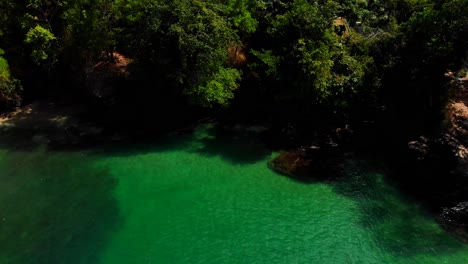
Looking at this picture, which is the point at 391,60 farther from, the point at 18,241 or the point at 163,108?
the point at 18,241

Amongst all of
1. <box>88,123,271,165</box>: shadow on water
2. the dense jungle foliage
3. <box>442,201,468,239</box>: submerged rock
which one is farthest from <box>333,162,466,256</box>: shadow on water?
<box>88,123,271,165</box>: shadow on water

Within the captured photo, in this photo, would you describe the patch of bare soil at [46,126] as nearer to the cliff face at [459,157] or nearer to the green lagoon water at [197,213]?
the green lagoon water at [197,213]

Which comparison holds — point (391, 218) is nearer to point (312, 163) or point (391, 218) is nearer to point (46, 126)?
point (312, 163)

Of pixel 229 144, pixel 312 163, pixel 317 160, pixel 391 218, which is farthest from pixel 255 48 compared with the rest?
pixel 391 218

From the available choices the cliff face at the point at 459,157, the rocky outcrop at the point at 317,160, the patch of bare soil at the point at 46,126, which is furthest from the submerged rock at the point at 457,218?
the patch of bare soil at the point at 46,126

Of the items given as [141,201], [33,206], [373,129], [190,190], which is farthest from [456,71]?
[33,206]
